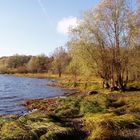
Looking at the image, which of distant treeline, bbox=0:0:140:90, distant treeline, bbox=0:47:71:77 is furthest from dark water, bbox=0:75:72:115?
distant treeline, bbox=0:47:71:77

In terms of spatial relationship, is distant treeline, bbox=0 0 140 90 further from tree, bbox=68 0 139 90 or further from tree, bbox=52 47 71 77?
tree, bbox=52 47 71 77

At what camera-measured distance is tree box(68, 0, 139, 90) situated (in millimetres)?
44438

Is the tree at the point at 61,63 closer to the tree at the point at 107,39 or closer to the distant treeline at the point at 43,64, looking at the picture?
the distant treeline at the point at 43,64

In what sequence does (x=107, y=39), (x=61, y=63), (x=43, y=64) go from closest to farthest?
(x=107, y=39) < (x=61, y=63) < (x=43, y=64)

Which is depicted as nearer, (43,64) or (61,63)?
(61,63)

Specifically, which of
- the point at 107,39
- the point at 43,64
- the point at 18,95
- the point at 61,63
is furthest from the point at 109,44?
the point at 43,64

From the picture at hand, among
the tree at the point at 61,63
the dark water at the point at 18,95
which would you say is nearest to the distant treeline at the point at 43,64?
the tree at the point at 61,63

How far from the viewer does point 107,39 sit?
46.5m

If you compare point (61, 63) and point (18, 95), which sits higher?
point (61, 63)

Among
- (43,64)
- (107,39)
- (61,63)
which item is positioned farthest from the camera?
(43,64)

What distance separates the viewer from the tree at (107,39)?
4444cm

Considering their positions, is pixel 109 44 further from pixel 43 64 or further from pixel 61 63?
pixel 43 64

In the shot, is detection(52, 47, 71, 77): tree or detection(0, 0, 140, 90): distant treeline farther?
detection(52, 47, 71, 77): tree

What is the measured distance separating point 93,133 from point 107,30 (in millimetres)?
32333
